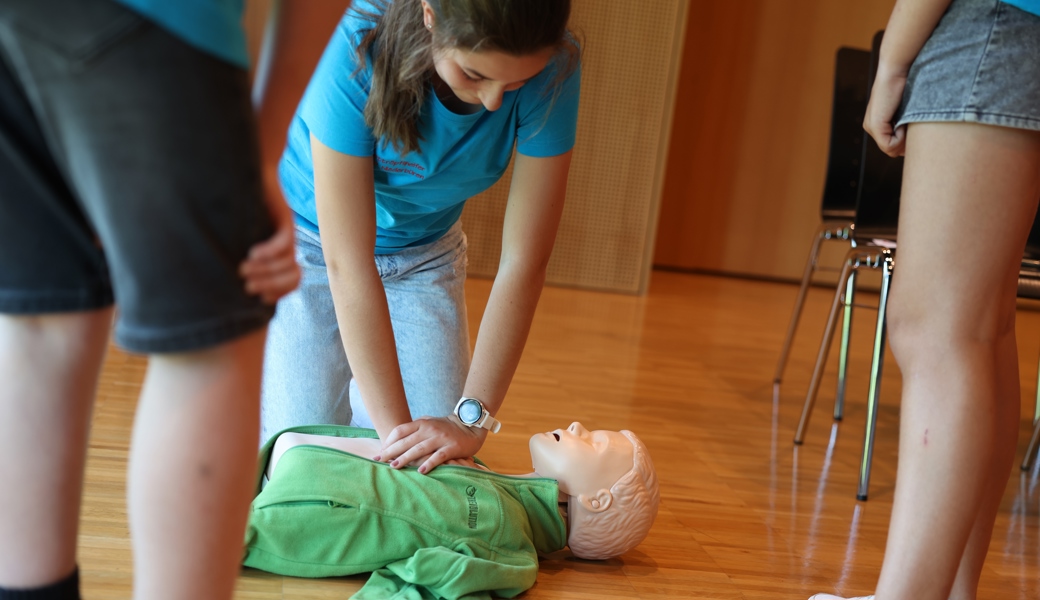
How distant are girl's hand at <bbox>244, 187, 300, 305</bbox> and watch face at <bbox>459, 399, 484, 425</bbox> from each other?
767 mm

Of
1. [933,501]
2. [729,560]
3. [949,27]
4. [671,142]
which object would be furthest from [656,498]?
[671,142]

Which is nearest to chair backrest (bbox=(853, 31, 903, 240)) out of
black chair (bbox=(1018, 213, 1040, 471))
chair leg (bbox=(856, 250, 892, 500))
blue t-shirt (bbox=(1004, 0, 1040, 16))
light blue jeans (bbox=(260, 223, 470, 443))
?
black chair (bbox=(1018, 213, 1040, 471))

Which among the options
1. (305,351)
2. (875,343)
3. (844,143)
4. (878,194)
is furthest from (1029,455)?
(305,351)

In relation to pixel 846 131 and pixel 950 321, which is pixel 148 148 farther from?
pixel 846 131

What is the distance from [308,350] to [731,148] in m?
4.33

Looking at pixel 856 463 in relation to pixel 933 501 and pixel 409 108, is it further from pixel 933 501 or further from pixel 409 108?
pixel 409 108

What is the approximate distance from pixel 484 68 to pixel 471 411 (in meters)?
0.53

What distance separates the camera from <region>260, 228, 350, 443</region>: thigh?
1668 millimetres

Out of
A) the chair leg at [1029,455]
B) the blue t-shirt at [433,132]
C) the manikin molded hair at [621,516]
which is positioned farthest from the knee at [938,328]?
the chair leg at [1029,455]

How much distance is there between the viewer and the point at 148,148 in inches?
22.6

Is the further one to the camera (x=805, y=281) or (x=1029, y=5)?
(x=805, y=281)

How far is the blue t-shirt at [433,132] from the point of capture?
4.36 ft

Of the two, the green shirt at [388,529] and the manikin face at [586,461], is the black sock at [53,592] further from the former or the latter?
the manikin face at [586,461]

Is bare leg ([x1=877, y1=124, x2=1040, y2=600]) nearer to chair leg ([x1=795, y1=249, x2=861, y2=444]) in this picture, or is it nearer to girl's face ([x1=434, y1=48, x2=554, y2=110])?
girl's face ([x1=434, y1=48, x2=554, y2=110])
